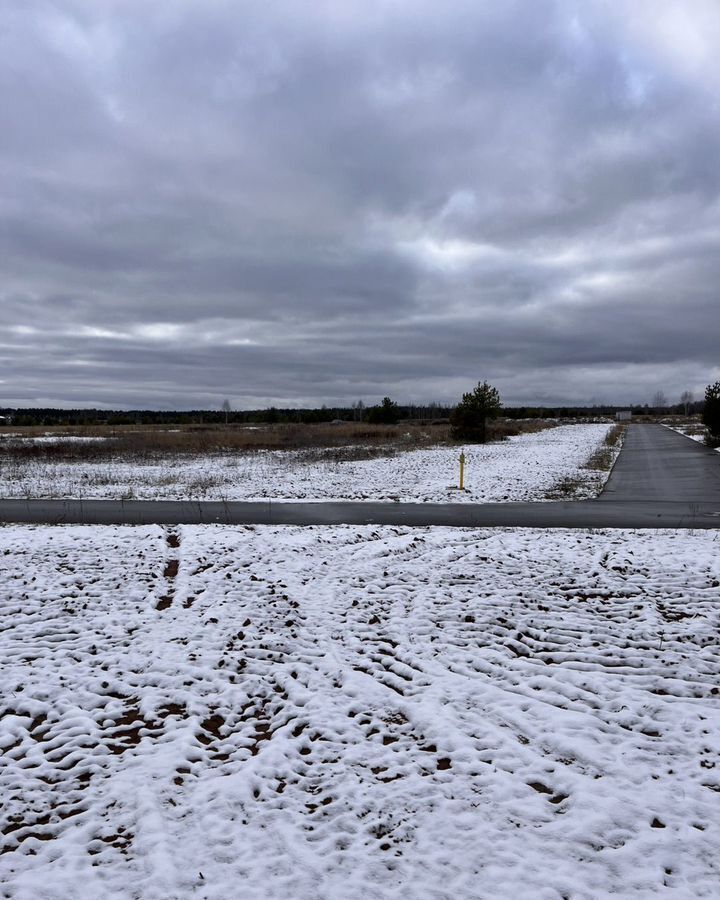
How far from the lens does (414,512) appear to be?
14477 mm

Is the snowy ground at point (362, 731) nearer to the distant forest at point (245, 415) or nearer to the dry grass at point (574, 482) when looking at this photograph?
the dry grass at point (574, 482)

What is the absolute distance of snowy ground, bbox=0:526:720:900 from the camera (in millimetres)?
3545

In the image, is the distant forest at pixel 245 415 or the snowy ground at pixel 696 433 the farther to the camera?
the distant forest at pixel 245 415

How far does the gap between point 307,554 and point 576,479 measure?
45.3 feet

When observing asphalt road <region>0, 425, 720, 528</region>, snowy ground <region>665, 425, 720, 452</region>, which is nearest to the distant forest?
snowy ground <region>665, 425, 720, 452</region>

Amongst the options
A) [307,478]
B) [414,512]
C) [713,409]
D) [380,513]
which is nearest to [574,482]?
[414,512]

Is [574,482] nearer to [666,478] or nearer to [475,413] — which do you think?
[666,478]

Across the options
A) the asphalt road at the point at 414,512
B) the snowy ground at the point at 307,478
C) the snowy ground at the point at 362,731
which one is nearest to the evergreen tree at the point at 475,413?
the snowy ground at the point at 307,478

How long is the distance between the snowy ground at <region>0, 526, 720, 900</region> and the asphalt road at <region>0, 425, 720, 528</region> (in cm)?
352

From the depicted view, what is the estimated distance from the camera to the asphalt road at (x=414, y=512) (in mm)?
13203

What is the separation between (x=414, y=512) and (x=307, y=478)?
27.1ft

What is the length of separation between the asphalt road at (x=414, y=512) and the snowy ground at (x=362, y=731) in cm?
352

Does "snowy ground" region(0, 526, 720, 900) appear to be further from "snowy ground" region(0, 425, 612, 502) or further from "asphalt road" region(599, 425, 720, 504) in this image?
"snowy ground" region(0, 425, 612, 502)

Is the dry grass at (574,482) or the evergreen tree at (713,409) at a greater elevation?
the evergreen tree at (713,409)
